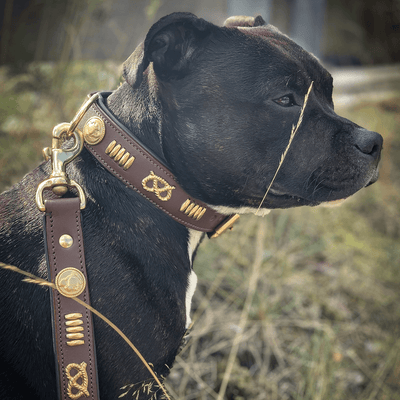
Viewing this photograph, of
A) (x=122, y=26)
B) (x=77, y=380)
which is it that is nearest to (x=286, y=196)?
(x=77, y=380)

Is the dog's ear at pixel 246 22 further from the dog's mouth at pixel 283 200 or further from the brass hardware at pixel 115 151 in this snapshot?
the brass hardware at pixel 115 151

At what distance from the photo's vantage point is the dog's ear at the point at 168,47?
140 centimetres

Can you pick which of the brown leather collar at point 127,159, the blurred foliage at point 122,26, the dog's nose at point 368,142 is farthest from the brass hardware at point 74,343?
the blurred foliage at point 122,26

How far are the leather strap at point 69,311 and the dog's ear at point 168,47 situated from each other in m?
0.59

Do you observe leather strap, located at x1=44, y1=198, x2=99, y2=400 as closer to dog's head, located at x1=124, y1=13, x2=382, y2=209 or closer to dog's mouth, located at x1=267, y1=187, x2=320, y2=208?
dog's head, located at x1=124, y1=13, x2=382, y2=209

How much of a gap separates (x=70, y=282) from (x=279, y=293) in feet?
6.61

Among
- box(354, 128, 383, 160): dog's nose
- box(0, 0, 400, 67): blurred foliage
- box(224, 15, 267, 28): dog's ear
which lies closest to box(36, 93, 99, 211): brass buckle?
box(224, 15, 267, 28): dog's ear

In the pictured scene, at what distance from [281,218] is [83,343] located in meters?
2.57

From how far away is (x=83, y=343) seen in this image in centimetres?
123

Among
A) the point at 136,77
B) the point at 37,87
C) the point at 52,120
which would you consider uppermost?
the point at 136,77

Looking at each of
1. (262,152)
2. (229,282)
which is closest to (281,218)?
(229,282)

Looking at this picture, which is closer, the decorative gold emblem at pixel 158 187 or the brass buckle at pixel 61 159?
the brass buckle at pixel 61 159

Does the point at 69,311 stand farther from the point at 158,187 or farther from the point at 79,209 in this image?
the point at 158,187

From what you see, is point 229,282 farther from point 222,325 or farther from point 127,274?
point 127,274
